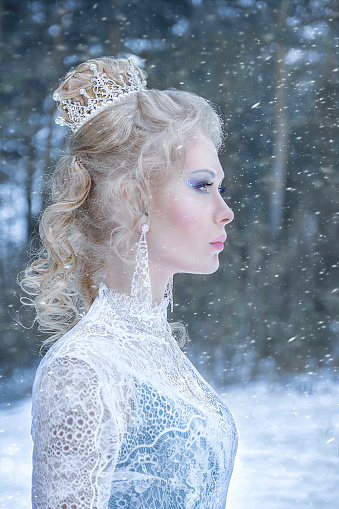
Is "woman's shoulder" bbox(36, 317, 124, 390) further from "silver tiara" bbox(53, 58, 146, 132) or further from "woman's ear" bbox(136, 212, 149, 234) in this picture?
"silver tiara" bbox(53, 58, 146, 132)

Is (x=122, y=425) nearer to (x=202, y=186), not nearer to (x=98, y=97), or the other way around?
(x=202, y=186)

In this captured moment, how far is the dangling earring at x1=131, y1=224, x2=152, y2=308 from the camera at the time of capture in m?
0.94

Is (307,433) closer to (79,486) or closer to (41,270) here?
(41,270)

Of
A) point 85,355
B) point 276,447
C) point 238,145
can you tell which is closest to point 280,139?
point 238,145

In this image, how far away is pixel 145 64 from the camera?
8.39 ft

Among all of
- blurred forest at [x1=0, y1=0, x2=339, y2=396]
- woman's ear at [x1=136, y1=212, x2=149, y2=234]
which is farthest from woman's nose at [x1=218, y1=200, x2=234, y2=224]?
blurred forest at [x1=0, y1=0, x2=339, y2=396]

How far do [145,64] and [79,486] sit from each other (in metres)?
2.11

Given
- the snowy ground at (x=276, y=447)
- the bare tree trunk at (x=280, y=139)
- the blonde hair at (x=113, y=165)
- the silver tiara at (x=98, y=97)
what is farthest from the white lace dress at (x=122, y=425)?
the bare tree trunk at (x=280, y=139)

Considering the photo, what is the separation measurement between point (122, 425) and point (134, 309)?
207 mm

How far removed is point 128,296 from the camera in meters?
0.96

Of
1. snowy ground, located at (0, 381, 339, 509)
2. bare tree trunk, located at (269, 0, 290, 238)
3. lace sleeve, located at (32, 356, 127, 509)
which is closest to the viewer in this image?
lace sleeve, located at (32, 356, 127, 509)

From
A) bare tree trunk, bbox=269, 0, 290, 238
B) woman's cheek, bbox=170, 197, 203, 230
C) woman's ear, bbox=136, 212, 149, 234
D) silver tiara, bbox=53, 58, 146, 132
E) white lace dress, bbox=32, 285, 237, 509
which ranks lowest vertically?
bare tree trunk, bbox=269, 0, 290, 238

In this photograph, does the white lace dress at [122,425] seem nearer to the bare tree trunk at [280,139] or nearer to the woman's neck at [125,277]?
the woman's neck at [125,277]

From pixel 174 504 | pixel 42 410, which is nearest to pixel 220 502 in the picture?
pixel 174 504
